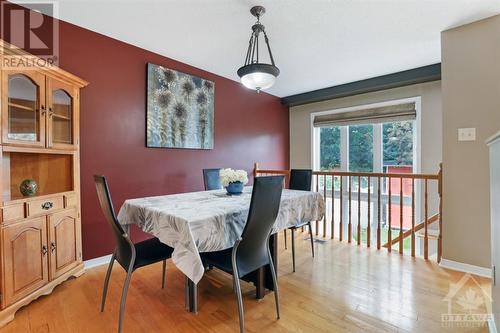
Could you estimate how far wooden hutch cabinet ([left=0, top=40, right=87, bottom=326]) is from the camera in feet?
5.49

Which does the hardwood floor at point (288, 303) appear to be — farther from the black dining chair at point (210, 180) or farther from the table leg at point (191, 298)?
the black dining chair at point (210, 180)

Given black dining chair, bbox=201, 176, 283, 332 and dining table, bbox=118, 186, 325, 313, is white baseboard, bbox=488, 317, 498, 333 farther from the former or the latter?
dining table, bbox=118, 186, 325, 313

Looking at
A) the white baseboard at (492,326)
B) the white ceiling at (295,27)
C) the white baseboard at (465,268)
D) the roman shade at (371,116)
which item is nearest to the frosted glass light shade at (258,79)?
the white ceiling at (295,27)

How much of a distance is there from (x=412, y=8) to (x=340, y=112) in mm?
2387

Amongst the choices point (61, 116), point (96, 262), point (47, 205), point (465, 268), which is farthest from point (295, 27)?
point (96, 262)

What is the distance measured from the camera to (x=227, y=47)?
287 cm

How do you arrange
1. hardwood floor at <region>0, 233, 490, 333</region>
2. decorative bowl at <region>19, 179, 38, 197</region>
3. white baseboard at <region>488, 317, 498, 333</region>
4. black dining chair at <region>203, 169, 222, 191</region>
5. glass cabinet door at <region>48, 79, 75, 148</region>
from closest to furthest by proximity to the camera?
white baseboard at <region>488, 317, 498, 333</region> < hardwood floor at <region>0, 233, 490, 333</region> < decorative bowl at <region>19, 179, 38, 197</region> < glass cabinet door at <region>48, 79, 75, 148</region> < black dining chair at <region>203, 169, 222, 191</region>

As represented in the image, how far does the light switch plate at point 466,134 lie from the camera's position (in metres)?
2.34

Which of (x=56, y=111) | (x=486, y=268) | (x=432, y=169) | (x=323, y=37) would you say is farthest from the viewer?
(x=432, y=169)

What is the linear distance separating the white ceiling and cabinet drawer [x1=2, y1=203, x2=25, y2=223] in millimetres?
1671

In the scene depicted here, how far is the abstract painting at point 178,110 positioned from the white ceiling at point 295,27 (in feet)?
0.86

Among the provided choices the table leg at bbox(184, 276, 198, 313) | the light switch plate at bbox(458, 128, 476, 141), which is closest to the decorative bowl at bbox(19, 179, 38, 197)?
the table leg at bbox(184, 276, 198, 313)

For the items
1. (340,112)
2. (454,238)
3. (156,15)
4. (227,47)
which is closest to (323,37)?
(227,47)

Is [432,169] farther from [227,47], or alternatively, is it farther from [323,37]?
[227,47]
